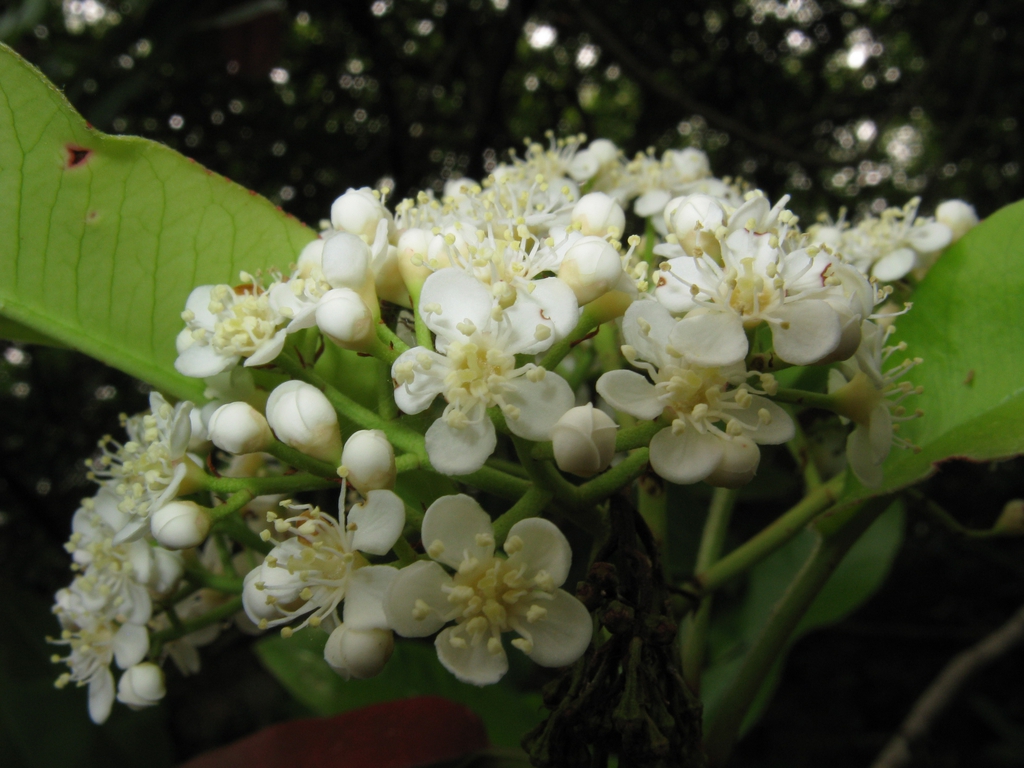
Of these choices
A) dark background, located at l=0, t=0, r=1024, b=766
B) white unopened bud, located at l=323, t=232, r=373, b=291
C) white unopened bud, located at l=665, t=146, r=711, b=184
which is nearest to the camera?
white unopened bud, located at l=323, t=232, r=373, b=291

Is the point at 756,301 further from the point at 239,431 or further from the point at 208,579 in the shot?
the point at 208,579

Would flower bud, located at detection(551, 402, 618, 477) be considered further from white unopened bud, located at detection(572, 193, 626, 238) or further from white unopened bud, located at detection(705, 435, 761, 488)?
white unopened bud, located at detection(572, 193, 626, 238)

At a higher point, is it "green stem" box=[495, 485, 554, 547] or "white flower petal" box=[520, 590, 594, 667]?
"green stem" box=[495, 485, 554, 547]

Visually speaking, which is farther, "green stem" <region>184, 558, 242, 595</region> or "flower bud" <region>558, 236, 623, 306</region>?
"green stem" <region>184, 558, 242, 595</region>

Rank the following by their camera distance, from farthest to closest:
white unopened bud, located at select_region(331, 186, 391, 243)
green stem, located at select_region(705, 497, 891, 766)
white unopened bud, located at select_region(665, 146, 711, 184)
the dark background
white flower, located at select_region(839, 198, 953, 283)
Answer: the dark background
white unopened bud, located at select_region(665, 146, 711, 184)
white flower, located at select_region(839, 198, 953, 283)
green stem, located at select_region(705, 497, 891, 766)
white unopened bud, located at select_region(331, 186, 391, 243)

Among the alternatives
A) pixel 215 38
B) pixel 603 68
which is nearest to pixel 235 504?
pixel 215 38

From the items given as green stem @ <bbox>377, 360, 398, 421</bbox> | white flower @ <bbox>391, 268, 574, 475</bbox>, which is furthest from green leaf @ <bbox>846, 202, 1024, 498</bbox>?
Answer: green stem @ <bbox>377, 360, 398, 421</bbox>

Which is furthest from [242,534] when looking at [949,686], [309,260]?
[949,686]
